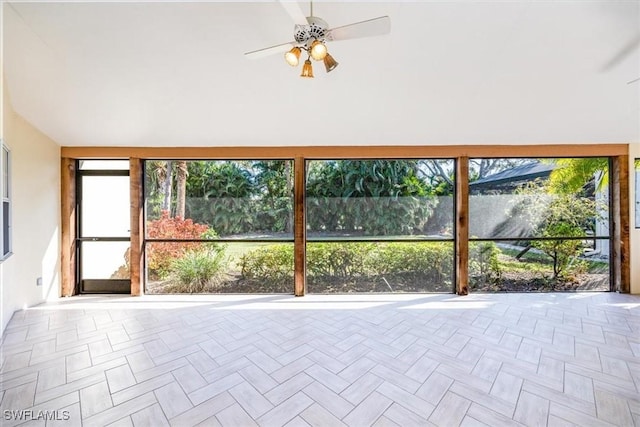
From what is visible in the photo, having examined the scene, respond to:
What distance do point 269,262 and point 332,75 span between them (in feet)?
9.85

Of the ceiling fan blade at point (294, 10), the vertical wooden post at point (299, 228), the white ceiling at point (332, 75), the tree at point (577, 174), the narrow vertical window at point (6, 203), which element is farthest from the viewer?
the tree at point (577, 174)

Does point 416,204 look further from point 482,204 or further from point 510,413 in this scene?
point 510,413

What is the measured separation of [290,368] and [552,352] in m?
2.46

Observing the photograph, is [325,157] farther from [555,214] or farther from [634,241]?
[634,241]

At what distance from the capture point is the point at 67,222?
160 inches

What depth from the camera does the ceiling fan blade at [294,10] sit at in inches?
66.8

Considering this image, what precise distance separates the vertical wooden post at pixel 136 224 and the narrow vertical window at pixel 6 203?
1.25 metres

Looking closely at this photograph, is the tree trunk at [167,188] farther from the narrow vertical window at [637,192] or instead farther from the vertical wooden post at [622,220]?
the narrow vertical window at [637,192]

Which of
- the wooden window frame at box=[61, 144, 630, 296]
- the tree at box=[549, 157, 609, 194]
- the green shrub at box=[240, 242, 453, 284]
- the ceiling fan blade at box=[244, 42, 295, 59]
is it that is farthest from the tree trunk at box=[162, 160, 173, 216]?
the tree at box=[549, 157, 609, 194]

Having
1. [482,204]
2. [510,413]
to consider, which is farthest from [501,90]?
[510,413]

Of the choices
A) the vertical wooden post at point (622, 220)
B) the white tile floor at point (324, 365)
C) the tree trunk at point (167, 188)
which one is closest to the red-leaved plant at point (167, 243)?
the tree trunk at point (167, 188)

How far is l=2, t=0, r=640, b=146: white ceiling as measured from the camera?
2.33 metres

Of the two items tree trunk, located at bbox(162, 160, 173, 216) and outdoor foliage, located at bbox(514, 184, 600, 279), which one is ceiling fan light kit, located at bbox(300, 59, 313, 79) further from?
outdoor foliage, located at bbox(514, 184, 600, 279)

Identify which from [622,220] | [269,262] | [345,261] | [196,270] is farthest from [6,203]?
[622,220]
